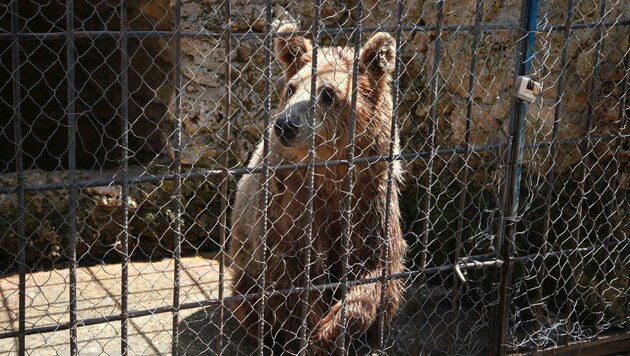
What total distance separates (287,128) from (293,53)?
754 millimetres

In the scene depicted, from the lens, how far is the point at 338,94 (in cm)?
446

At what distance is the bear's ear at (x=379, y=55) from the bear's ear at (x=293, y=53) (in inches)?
14.1

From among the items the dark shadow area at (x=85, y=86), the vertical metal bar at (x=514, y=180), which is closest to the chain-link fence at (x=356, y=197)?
the vertical metal bar at (x=514, y=180)

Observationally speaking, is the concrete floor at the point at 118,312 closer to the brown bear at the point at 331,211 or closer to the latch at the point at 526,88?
the brown bear at the point at 331,211

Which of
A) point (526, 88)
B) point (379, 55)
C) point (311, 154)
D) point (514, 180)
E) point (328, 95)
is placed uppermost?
point (379, 55)

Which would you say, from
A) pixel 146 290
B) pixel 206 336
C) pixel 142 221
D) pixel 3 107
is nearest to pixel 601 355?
pixel 206 336

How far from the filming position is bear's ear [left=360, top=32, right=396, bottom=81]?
4.30 meters

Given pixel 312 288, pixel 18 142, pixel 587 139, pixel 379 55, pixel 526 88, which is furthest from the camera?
pixel 587 139

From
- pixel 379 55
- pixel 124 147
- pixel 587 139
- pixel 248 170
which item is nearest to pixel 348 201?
pixel 248 170

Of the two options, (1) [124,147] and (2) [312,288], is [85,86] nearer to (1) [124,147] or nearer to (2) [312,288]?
(2) [312,288]

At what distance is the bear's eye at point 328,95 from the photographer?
443cm

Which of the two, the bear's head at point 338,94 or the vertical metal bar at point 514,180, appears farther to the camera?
the bear's head at point 338,94

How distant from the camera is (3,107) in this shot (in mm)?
7609

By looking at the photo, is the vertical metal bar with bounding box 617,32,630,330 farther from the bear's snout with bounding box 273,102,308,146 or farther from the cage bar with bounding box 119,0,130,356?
the cage bar with bounding box 119,0,130,356
